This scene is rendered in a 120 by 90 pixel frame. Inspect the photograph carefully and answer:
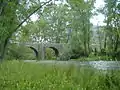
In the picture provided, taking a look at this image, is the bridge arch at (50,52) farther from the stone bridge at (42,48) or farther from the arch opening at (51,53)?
the stone bridge at (42,48)

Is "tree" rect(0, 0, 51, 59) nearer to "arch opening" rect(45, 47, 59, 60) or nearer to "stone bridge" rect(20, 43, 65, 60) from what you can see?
"stone bridge" rect(20, 43, 65, 60)

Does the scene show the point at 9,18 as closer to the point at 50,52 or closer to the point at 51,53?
the point at 50,52

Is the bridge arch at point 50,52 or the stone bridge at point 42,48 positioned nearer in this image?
the stone bridge at point 42,48

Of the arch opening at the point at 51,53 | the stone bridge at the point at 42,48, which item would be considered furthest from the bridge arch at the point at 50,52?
the stone bridge at the point at 42,48

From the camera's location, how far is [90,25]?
48.8 meters

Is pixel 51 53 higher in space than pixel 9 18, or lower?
lower

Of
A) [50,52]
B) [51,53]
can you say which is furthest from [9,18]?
[51,53]

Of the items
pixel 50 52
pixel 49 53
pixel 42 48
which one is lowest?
pixel 49 53

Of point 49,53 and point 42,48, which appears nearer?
point 42,48

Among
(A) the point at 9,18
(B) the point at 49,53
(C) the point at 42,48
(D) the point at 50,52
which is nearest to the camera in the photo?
(A) the point at 9,18

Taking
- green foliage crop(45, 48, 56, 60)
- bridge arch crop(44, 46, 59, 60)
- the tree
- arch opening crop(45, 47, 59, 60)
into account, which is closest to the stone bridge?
bridge arch crop(44, 46, 59, 60)

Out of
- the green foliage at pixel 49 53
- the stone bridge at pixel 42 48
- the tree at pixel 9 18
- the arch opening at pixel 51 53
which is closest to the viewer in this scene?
the tree at pixel 9 18

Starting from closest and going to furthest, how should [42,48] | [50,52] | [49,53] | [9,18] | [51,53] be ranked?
[9,18]
[42,48]
[49,53]
[50,52]
[51,53]

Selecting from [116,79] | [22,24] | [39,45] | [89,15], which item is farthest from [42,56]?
[116,79]
